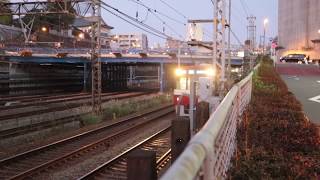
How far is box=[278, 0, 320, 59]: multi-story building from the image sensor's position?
86463 millimetres

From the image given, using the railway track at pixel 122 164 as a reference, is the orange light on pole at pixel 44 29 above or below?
above

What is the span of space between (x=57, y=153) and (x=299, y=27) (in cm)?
8320

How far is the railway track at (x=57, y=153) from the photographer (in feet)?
43.4

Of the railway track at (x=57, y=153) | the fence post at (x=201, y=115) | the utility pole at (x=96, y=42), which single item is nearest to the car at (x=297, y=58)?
the utility pole at (x=96, y=42)

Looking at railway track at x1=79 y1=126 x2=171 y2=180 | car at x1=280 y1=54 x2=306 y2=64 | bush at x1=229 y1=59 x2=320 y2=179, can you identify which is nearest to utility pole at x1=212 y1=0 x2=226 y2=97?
railway track at x1=79 y1=126 x2=171 y2=180

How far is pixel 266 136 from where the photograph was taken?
816cm

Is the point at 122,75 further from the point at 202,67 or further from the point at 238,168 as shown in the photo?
the point at 238,168

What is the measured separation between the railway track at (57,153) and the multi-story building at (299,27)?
232 ft

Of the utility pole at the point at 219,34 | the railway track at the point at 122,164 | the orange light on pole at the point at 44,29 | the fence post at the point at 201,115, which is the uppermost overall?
the orange light on pole at the point at 44,29

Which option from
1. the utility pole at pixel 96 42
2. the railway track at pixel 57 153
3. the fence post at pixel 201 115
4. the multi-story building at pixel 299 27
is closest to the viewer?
the railway track at pixel 57 153

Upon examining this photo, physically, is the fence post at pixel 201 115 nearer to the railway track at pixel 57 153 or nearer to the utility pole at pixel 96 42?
the railway track at pixel 57 153

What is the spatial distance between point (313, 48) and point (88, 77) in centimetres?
4744

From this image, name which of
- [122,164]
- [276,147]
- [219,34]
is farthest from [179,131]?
[219,34]

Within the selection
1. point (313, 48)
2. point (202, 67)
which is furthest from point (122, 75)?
point (202, 67)
